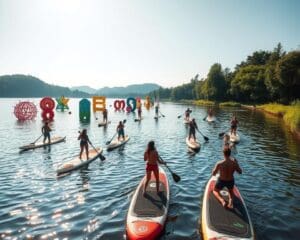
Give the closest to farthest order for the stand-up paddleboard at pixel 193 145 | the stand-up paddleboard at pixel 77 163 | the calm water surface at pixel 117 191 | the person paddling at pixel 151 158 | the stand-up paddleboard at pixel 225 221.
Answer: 1. the stand-up paddleboard at pixel 225 221
2. the calm water surface at pixel 117 191
3. the person paddling at pixel 151 158
4. the stand-up paddleboard at pixel 77 163
5. the stand-up paddleboard at pixel 193 145

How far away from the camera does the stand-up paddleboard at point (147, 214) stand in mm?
9812

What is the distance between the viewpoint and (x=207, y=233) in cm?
970

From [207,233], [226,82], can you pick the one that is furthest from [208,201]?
[226,82]

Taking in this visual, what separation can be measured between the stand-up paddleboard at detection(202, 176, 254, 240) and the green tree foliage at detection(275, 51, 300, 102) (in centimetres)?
5795

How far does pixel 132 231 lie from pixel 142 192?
3.23 meters

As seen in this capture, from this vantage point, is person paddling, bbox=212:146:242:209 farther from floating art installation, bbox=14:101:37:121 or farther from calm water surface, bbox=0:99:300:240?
floating art installation, bbox=14:101:37:121

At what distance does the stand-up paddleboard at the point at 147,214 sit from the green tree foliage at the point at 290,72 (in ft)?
190

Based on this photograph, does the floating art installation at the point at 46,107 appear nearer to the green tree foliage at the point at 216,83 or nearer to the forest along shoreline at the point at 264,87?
the forest along shoreline at the point at 264,87

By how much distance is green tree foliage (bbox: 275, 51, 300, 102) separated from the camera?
6134 centimetres

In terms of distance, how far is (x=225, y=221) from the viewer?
10.2m

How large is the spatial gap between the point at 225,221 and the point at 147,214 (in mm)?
2856

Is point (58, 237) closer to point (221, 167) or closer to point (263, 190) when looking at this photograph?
point (221, 167)

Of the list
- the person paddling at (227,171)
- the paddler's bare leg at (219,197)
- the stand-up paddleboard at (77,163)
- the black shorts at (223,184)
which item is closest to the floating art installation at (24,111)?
the stand-up paddleboard at (77,163)

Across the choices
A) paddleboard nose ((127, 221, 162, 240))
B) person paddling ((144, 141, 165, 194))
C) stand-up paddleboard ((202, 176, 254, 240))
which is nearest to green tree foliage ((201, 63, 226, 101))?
person paddling ((144, 141, 165, 194))
